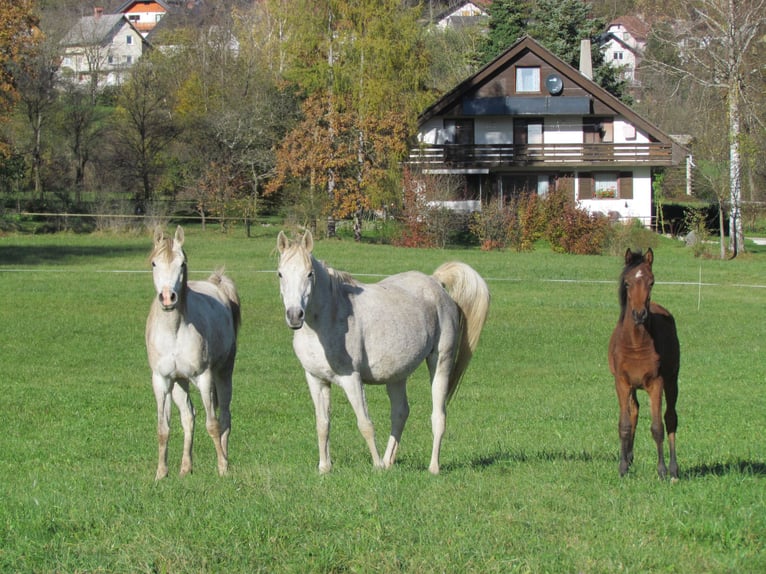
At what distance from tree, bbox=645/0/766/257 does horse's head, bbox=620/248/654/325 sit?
38130mm

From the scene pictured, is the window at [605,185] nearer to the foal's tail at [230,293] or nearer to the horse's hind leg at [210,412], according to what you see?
the foal's tail at [230,293]

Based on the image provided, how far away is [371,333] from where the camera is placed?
8664 mm

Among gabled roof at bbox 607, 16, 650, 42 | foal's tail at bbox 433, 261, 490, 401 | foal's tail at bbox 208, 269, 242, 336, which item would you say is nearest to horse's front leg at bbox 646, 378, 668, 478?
foal's tail at bbox 433, 261, 490, 401

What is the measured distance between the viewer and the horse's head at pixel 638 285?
7.51 meters

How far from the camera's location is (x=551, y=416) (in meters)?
14.7

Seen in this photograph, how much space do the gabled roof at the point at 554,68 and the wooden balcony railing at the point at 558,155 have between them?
139 cm

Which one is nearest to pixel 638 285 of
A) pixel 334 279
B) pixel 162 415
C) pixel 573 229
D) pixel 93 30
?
pixel 334 279

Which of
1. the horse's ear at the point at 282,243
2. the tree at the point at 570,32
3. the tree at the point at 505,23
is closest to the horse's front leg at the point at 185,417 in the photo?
the horse's ear at the point at 282,243

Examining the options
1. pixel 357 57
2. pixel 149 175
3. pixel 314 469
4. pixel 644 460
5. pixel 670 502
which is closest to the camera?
pixel 670 502

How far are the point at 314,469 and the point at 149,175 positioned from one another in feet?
175

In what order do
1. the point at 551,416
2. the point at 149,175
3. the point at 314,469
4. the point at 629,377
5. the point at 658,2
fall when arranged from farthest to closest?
Result: the point at 149,175, the point at 658,2, the point at 551,416, the point at 314,469, the point at 629,377

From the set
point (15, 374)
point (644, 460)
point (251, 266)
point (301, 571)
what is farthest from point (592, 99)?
point (301, 571)

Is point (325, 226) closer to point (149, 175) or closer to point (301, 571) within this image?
point (149, 175)

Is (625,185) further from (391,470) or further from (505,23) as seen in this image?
(391,470)
